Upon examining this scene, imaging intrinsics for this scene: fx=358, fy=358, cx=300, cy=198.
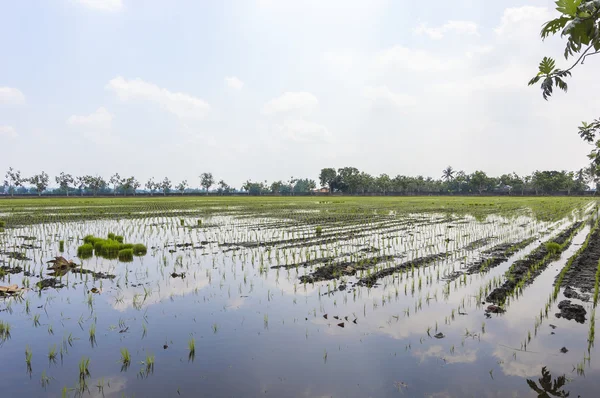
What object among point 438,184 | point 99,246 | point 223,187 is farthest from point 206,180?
point 99,246

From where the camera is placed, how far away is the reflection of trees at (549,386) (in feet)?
13.9

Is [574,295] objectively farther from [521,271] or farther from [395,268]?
[395,268]

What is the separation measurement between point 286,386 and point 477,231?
53.7 feet

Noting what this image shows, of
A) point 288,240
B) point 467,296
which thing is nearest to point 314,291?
point 467,296

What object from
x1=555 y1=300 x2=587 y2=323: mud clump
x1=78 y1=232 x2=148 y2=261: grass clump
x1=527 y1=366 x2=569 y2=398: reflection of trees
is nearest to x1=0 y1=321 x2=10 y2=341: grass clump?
x1=78 y1=232 x2=148 y2=261: grass clump

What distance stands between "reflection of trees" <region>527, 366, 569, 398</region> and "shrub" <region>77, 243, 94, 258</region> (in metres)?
13.3

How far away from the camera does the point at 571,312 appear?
260 inches

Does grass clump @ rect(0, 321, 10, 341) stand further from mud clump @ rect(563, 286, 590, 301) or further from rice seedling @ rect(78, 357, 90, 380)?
mud clump @ rect(563, 286, 590, 301)

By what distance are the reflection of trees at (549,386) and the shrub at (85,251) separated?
13.3 m

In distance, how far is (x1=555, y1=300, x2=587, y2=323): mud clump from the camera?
6.38 meters

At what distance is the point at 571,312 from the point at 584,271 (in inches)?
152

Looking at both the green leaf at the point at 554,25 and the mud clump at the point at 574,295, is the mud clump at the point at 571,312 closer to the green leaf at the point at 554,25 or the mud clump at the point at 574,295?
the mud clump at the point at 574,295

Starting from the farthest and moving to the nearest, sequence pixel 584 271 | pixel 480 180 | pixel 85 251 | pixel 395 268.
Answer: pixel 480 180
pixel 85 251
pixel 395 268
pixel 584 271

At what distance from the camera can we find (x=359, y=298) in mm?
7680
